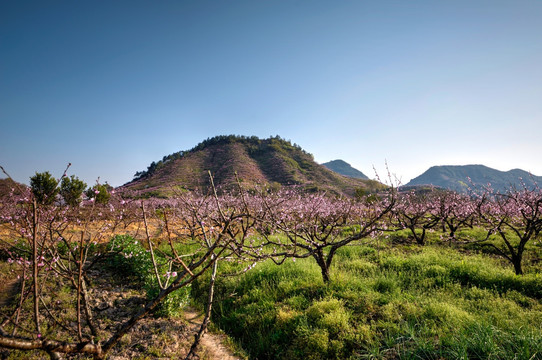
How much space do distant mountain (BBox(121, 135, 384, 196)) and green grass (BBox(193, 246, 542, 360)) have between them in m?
53.8

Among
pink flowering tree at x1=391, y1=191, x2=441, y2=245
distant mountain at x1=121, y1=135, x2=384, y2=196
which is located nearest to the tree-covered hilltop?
distant mountain at x1=121, y1=135, x2=384, y2=196

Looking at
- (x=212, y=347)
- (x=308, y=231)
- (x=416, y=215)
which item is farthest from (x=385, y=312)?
(x=416, y=215)

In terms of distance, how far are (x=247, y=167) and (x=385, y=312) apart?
256ft

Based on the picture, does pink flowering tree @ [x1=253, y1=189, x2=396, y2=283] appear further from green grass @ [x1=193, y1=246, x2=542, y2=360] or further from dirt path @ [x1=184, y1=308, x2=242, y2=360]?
dirt path @ [x1=184, y1=308, x2=242, y2=360]

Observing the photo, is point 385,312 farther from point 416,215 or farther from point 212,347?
point 416,215

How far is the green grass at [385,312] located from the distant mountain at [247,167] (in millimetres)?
53831

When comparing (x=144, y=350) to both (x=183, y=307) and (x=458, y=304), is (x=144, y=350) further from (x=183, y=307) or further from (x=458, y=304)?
(x=458, y=304)

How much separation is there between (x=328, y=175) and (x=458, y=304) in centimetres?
8323

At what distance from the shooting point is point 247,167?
270 feet

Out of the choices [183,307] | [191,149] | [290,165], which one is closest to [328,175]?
[290,165]

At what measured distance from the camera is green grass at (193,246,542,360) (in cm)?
426

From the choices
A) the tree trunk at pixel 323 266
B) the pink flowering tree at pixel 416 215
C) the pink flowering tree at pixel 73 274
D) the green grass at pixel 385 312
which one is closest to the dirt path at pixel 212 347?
the green grass at pixel 385 312

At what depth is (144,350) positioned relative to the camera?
17.1 feet

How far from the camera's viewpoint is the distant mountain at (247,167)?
70188 millimetres
